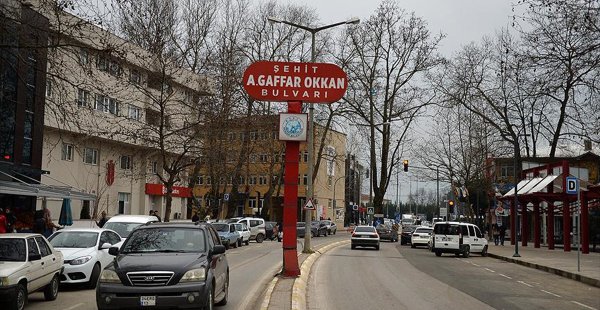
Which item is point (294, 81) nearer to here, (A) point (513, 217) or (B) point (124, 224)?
(B) point (124, 224)

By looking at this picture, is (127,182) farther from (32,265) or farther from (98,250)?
(32,265)

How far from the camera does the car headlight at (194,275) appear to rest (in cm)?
1012

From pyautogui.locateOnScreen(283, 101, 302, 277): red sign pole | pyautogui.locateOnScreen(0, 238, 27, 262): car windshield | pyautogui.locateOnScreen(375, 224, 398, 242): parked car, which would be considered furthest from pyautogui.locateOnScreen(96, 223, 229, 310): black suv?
pyautogui.locateOnScreen(375, 224, 398, 242): parked car

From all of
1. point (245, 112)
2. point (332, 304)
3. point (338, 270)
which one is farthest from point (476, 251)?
point (332, 304)

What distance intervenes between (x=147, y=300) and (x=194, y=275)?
83 centimetres

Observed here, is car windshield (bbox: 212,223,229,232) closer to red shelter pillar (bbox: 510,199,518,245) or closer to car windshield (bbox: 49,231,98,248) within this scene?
red shelter pillar (bbox: 510,199,518,245)

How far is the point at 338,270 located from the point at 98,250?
32.0 ft

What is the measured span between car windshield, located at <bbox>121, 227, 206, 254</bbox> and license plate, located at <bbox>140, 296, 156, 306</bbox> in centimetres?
136

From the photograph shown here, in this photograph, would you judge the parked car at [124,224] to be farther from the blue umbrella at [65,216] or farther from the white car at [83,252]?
the blue umbrella at [65,216]

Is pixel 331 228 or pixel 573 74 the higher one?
pixel 573 74

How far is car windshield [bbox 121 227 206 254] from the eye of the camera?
36.8ft

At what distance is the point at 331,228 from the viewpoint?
236ft

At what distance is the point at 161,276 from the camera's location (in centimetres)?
1003

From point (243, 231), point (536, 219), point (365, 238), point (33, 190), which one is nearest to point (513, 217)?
point (536, 219)
